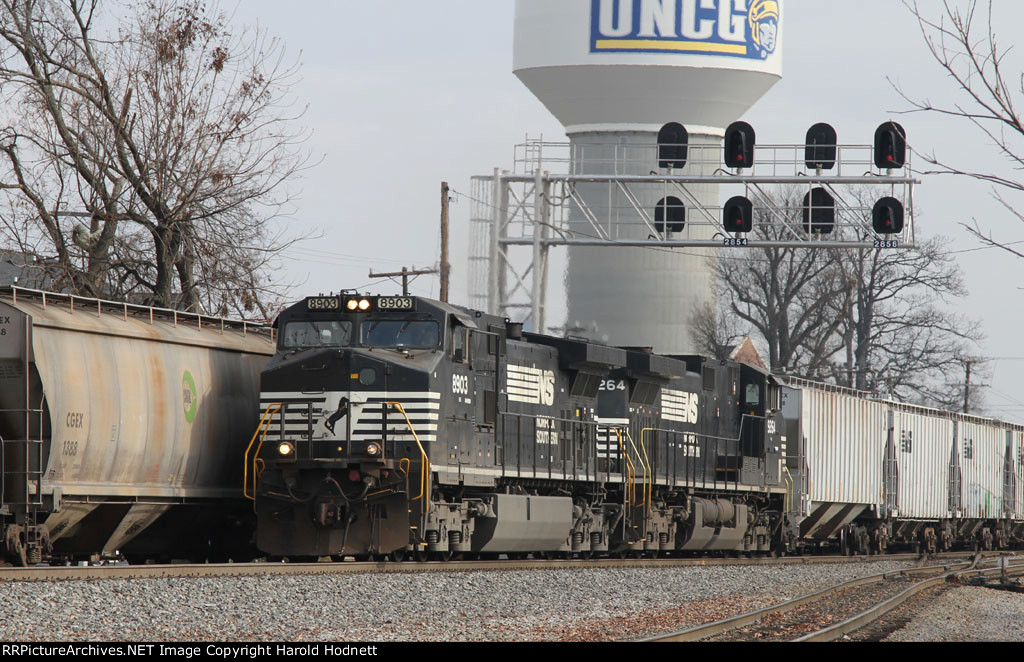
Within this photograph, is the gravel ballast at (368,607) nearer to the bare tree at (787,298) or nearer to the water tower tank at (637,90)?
the water tower tank at (637,90)

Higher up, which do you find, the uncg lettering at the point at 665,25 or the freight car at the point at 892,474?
the uncg lettering at the point at 665,25

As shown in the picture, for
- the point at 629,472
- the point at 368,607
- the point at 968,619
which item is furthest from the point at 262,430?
the point at 968,619

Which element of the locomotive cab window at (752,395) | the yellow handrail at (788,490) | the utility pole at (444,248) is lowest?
the yellow handrail at (788,490)

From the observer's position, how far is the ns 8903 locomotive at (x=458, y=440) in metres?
19.0

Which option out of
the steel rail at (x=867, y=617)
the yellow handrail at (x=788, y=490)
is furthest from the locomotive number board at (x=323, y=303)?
the yellow handrail at (x=788, y=490)

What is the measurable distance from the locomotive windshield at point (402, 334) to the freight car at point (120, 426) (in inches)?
90.5

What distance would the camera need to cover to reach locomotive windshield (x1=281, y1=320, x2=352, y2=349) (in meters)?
19.5

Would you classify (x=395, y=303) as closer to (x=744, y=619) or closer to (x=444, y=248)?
(x=744, y=619)

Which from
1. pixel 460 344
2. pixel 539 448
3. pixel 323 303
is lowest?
pixel 539 448

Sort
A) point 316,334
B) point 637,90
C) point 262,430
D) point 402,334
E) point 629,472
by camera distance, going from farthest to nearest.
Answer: point 637,90
point 629,472
point 316,334
point 402,334
point 262,430

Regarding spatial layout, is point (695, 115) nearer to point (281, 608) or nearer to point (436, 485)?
point (436, 485)

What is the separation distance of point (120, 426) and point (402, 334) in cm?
398

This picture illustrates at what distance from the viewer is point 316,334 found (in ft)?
64.6

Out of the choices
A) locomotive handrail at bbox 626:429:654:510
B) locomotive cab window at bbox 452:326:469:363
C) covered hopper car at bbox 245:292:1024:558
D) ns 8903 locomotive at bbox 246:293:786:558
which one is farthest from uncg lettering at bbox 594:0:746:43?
locomotive cab window at bbox 452:326:469:363
